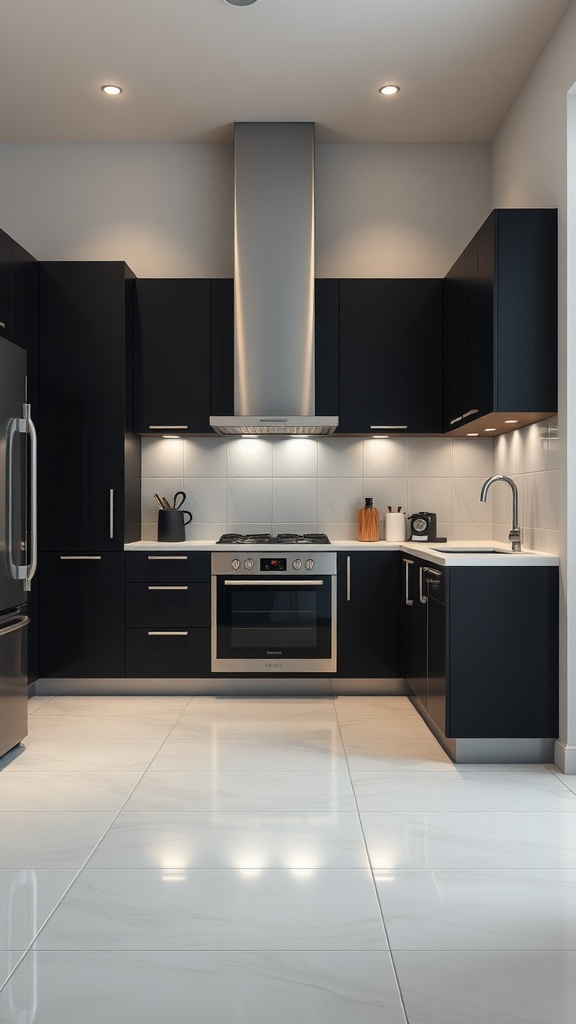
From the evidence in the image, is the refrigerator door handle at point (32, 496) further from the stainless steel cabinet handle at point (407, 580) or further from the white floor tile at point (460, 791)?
the stainless steel cabinet handle at point (407, 580)

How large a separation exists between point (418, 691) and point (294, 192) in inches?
108

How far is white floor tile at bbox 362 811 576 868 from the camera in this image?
243cm

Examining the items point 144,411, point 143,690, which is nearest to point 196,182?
point 144,411

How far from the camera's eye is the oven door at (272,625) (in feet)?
15.1

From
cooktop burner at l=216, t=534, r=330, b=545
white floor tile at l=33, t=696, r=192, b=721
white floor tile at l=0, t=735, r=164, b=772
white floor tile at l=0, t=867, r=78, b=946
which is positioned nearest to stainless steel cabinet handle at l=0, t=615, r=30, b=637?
white floor tile at l=0, t=735, r=164, b=772

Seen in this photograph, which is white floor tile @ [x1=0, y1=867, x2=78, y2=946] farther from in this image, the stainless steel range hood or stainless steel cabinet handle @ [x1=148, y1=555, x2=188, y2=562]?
the stainless steel range hood

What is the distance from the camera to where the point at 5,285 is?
409 centimetres

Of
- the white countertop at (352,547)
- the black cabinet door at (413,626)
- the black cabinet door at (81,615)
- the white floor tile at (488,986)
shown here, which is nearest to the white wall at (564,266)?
the white countertop at (352,547)

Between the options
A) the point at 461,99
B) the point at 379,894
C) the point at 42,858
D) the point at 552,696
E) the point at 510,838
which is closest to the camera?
the point at 379,894

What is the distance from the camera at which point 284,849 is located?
251 centimetres

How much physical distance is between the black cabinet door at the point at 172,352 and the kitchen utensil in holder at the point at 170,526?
0.47 meters

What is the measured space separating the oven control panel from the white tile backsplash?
0.49 meters

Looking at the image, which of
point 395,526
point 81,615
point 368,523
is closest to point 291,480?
point 368,523

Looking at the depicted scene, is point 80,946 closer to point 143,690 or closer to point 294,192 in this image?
point 143,690
